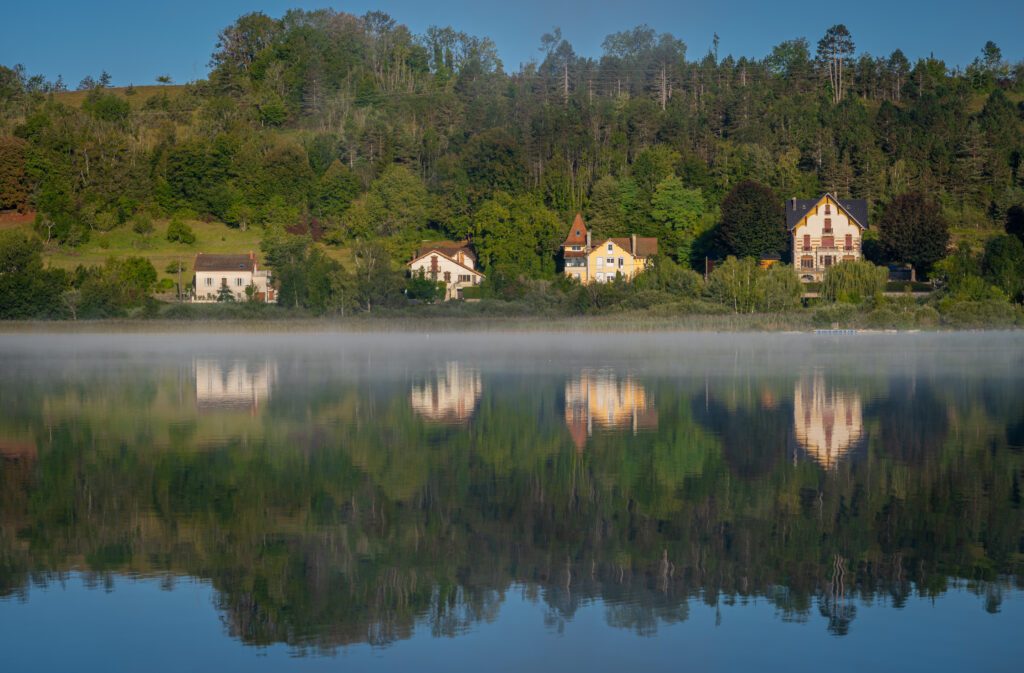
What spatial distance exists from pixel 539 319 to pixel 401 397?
1636 inches

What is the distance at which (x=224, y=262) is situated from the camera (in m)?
78.9

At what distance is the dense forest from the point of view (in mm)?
80812

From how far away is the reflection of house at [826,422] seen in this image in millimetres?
16125

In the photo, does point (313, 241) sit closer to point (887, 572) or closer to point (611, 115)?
point (611, 115)

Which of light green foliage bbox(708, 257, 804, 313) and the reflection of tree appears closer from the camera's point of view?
→ the reflection of tree

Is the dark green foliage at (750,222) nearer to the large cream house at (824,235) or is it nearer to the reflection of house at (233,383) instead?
the large cream house at (824,235)

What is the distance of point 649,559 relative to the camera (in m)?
10.1

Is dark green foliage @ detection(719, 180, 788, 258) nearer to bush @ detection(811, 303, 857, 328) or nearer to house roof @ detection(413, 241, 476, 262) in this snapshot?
bush @ detection(811, 303, 857, 328)

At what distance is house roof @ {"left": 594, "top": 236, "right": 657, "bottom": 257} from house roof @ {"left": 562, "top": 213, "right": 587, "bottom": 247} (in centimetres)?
113

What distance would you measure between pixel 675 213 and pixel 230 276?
32.4 meters

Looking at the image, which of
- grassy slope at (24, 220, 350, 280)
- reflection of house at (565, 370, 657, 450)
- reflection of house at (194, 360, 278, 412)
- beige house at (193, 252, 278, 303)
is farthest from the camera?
grassy slope at (24, 220, 350, 280)

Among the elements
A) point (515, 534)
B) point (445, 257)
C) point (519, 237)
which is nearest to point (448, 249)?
point (445, 257)

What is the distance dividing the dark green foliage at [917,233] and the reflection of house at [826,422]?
140 feet

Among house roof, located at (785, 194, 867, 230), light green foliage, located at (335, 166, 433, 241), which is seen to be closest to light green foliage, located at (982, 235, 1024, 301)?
house roof, located at (785, 194, 867, 230)
